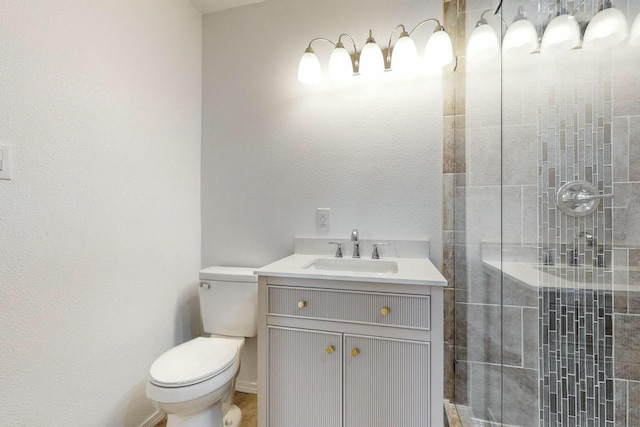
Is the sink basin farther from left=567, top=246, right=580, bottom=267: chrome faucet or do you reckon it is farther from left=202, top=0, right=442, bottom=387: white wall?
left=567, top=246, right=580, bottom=267: chrome faucet


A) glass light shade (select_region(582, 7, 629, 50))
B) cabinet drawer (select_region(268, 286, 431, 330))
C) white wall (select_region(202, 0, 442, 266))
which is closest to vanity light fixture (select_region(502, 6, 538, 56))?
glass light shade (select_region(582, 7, 629, 50))

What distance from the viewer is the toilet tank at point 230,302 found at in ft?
5.22

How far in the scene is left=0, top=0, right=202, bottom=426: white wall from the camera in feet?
3.29

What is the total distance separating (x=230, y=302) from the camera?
5.29ft

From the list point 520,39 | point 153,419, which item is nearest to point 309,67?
point 520,39

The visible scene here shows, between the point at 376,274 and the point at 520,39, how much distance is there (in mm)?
1198

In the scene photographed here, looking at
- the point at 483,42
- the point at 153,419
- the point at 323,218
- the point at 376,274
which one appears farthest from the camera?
the point at 323,218

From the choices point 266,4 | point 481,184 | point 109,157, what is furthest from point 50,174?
point 481,184

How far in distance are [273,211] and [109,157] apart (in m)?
0.86

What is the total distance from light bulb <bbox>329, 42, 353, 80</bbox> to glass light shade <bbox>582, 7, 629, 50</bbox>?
989 mm

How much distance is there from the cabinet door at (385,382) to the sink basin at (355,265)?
16.1 inches

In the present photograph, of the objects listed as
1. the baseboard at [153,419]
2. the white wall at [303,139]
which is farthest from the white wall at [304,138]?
the baseboard at [153,419]

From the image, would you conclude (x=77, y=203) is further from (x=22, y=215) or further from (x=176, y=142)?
(x=176, y=142)

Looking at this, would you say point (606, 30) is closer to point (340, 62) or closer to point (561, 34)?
point (561, 34)
